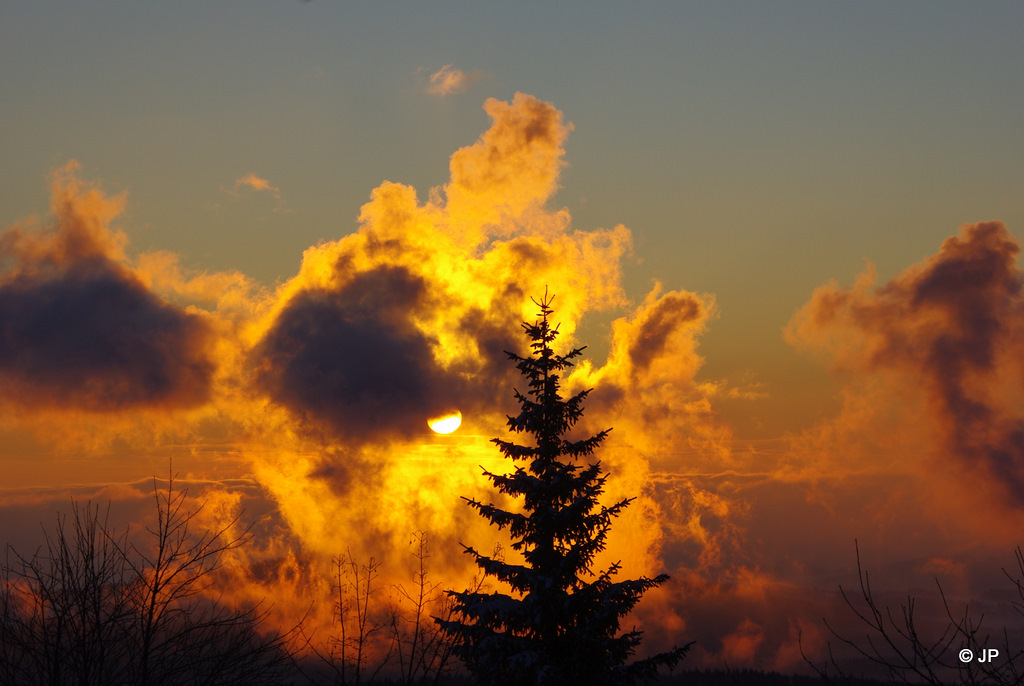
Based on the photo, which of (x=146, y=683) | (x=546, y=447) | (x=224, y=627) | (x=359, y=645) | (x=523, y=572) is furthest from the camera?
(x=546, y=447)

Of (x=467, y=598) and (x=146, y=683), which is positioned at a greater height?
(x=467, y=598)

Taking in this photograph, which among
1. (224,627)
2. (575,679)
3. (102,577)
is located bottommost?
(575,679)

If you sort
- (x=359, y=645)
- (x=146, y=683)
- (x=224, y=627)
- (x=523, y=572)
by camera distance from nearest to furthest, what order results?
(x=146, y=683) < (x=224, y=627) < (x=359, y=645) < (x=523, y=572)

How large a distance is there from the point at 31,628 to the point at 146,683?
2298 mm

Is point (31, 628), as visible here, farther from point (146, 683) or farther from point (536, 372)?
point (536, 372)

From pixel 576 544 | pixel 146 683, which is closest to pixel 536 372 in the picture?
pixel 576 544

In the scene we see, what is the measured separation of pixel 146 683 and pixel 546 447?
38.5ft

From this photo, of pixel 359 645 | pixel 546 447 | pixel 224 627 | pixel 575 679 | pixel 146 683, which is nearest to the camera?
pixel 146 683

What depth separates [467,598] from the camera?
67.3 ft

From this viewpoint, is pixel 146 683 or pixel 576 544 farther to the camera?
pixel 576 544

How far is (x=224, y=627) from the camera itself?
13.5m

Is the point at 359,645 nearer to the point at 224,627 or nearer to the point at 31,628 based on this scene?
the point at 224,627

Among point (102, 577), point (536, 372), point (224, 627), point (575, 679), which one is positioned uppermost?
point (536, 372)

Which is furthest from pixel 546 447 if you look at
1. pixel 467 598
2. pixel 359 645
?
pixel 359 645
